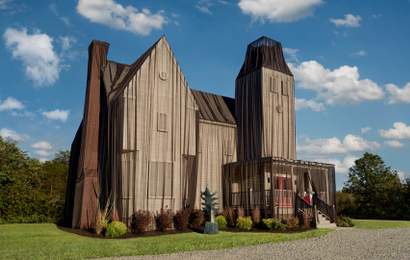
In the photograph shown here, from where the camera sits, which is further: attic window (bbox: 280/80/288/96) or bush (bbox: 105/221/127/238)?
attic window (bbox: 280/80/288/96)

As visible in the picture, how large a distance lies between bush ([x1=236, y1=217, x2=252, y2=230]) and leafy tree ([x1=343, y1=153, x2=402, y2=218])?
22.1 m

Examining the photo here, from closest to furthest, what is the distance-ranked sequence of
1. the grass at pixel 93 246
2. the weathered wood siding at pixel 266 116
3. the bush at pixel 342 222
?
1. the grass at pixel 93 246
2. the bush at pixel 342 222
3. the weathered wood siding at pixel 266 116

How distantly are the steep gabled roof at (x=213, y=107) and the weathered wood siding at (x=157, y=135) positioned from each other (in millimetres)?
2932

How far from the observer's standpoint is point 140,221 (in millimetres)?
20594

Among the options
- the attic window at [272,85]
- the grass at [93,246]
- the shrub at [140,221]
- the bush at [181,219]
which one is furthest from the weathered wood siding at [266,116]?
the grass at [93,246]

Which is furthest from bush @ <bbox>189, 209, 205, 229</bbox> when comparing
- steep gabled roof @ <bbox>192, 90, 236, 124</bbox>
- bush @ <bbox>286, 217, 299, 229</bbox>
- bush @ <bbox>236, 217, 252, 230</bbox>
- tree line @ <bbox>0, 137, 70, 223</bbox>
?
tree line @ <bbox>0, 137, 70, 223</bbox>

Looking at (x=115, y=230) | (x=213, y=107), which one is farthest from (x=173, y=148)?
(x=213, y=107)

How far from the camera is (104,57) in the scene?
2627cm

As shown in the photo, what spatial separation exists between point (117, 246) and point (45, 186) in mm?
38510

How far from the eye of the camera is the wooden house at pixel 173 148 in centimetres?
2230

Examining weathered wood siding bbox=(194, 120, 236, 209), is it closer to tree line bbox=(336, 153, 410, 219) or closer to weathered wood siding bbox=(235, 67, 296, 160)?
weathered wood siding bbox=(235, 67, 296, 160)

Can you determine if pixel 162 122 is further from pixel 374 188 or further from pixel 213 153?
pixel 374 188

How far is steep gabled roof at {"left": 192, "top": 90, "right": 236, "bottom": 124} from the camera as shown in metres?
27.7

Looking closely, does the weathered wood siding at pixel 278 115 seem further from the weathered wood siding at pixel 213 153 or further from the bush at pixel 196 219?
the bush at pixel 196 219
